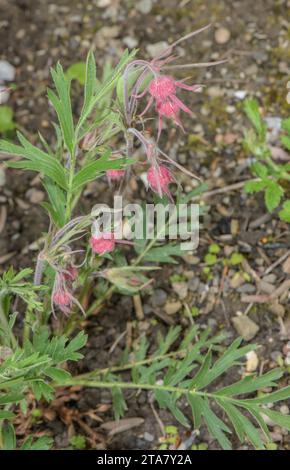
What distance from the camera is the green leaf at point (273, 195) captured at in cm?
203

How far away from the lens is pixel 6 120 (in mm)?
2500

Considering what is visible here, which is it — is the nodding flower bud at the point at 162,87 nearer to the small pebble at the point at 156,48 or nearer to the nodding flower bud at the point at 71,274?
the nodding flower bud at the point at 71,274

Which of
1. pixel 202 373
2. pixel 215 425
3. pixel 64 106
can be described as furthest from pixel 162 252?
pixel 64 106

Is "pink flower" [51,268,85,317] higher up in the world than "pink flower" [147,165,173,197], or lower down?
lower down

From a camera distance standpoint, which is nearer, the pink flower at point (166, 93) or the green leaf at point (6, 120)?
the pink flower at point (166, 93)

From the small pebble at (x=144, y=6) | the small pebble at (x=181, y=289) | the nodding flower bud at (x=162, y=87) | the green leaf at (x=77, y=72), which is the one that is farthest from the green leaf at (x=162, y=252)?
the small pebble at (x=144, y=6)

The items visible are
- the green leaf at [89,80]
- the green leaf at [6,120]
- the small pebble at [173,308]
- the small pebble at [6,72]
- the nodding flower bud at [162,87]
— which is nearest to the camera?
the nodding flower bud at [162,87]

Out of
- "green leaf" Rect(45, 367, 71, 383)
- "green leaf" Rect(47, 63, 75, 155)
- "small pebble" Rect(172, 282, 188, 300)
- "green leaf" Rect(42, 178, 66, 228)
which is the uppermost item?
"green leaf" Rect(47, 63, 75, 155)

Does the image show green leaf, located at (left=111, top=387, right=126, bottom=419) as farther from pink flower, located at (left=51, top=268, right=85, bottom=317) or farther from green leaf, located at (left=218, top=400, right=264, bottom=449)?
pink flower, located at (left=51, top=268, right=85, bottom=317)

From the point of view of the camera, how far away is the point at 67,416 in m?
2.00

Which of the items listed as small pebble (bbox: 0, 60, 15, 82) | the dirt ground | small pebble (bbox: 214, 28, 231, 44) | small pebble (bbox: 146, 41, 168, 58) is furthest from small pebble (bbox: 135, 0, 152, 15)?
small pebble (bbox: 0, 60, 15, 82)

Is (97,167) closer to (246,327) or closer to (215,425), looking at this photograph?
(215,425)

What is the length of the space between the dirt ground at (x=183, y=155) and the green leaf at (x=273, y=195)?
20 cm

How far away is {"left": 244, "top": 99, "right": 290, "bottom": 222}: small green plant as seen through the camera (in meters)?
2.01
